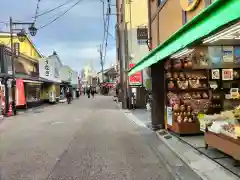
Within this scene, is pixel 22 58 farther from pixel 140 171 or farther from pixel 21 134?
pixel 140 171

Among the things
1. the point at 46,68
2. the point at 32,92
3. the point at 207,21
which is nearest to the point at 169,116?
the point at 207,21

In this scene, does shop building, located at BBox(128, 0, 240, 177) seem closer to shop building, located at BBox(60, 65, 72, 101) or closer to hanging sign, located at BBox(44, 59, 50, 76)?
hanging sign, located at BBox(44, 59, 50, 76)

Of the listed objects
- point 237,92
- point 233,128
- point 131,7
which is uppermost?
point 131,7

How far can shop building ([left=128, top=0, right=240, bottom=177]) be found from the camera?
26.1ft

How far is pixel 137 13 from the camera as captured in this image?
32531 mm

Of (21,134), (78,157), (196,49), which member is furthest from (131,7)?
(78,157)

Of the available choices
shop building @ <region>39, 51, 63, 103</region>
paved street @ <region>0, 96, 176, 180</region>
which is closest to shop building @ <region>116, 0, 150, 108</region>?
shop building @ <region>39, 51, 63, 103</region>

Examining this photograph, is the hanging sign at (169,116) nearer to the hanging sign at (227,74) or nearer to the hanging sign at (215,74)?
the hanging sign at (215,74)

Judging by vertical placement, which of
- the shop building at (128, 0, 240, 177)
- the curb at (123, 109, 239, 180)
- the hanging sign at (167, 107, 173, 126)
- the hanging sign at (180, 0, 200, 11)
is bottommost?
the curb at (123, 109, 239, 180)

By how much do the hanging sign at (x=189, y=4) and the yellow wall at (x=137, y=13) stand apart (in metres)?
22.8

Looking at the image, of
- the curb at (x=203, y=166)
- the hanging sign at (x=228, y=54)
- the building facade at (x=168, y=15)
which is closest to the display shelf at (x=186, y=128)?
the curb at (x=203, y=166)

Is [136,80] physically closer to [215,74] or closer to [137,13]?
[137,13]

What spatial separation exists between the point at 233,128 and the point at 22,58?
3106 centimetres

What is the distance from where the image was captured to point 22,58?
116 feet
